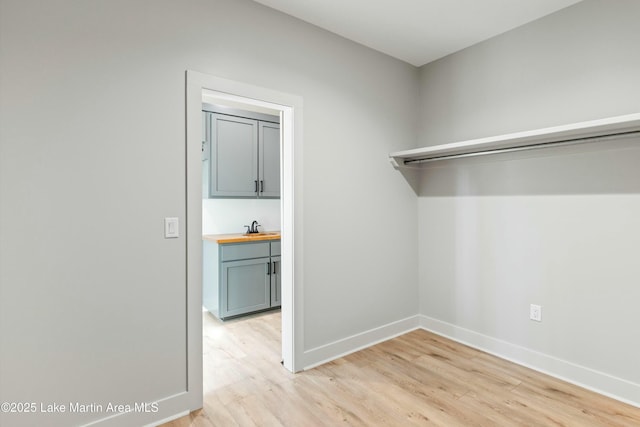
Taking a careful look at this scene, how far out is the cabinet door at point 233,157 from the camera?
12.1 ft

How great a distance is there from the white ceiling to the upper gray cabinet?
164cm

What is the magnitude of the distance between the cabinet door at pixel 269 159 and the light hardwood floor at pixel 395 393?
1.91 m

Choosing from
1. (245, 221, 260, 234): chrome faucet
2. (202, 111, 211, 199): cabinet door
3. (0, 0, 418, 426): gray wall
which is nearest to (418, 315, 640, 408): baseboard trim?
(0, 0, 418, 426): gray wall

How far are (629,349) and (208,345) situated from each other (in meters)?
3.07

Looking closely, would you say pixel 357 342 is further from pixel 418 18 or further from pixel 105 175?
pixel 418 18

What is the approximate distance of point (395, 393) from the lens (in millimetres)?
2184

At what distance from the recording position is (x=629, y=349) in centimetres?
209

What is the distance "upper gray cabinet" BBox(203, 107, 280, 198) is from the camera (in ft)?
12.1

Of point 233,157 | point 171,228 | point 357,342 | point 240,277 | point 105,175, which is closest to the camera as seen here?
point 105,175

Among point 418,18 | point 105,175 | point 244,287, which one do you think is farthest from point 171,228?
point 418,18

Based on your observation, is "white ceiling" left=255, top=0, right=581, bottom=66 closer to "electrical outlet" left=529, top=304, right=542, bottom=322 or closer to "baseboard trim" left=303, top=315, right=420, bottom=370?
"electrical outlet" left=529, top=304, right=542, bottom=322

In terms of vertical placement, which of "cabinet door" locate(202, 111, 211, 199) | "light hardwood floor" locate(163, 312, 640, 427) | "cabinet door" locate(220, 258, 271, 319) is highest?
"cabinet door" locate(202, 111, 211, 199)

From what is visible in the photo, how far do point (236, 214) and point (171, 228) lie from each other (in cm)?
239

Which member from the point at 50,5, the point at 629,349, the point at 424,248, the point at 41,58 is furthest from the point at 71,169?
the point at 629,349
